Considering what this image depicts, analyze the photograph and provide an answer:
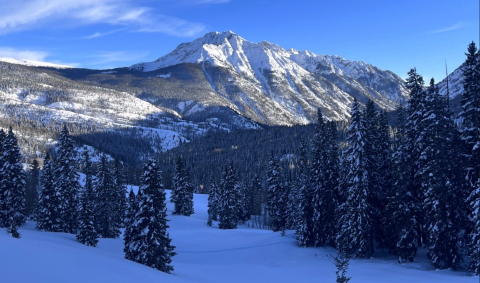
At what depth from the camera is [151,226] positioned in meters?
26.6

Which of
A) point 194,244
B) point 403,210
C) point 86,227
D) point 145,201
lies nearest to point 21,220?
point 86,227

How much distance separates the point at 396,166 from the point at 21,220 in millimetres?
44472

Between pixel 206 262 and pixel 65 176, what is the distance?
22160 millimetres

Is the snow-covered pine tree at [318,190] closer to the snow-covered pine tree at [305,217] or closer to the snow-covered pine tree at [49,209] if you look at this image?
the snow-covered pine tree at [305,217]

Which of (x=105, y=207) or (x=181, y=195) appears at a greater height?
(x=181, y=195)

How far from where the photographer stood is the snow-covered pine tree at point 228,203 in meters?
66.8

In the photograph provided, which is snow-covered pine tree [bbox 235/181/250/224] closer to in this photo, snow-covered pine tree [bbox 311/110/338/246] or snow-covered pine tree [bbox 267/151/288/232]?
snow-covered pine tree [bbox 267/151/288/232]

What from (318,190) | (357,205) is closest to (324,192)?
(318,190)

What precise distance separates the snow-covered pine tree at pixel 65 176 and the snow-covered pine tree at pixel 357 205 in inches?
1348

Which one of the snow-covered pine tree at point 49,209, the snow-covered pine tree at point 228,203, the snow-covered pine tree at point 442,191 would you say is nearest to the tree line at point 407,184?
the snow-covered pine tree at point 442,191

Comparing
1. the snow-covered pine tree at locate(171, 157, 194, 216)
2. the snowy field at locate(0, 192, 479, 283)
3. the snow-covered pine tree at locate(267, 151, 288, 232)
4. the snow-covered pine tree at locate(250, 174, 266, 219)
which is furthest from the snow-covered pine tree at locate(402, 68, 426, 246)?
the snow-covered pine tree at locate(250, 174, 266, 219)

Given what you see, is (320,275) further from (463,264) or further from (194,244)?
(194,244)

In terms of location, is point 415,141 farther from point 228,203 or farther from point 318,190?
point 228,203

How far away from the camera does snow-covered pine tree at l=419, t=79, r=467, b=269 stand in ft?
83.3
